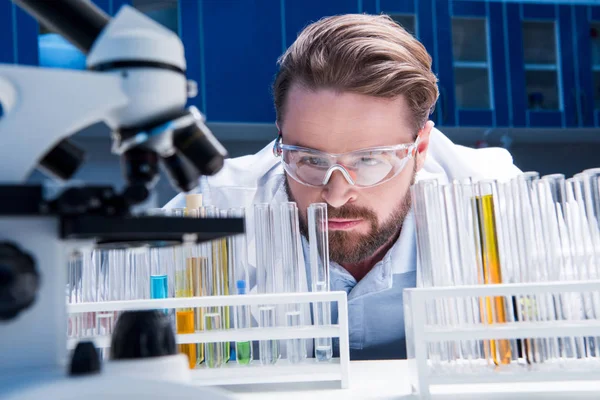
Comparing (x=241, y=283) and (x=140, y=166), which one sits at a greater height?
(x=140, y=166)

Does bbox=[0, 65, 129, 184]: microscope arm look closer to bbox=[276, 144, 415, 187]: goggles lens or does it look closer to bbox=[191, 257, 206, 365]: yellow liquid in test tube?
bbox=[191, 257, 206, 365]: yellow liquid in test tube

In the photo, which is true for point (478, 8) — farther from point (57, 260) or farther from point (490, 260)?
point (57, 260)

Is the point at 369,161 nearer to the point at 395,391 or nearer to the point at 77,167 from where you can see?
the point at 395,391

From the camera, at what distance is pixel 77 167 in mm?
715

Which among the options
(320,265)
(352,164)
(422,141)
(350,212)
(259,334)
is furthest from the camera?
(422,141)

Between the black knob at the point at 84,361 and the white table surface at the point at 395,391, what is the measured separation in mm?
491

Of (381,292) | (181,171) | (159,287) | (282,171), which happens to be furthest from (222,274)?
(282,171)

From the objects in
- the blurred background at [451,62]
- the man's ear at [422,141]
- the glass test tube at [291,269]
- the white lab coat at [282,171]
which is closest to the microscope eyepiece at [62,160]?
the glass test tube at [291,269]

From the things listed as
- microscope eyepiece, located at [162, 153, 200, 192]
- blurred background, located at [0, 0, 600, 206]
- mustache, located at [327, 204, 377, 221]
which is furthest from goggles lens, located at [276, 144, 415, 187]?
blurred background, located at [0, 0, 600, 206]

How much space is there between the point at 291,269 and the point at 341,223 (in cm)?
71

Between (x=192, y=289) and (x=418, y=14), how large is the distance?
4036 mm

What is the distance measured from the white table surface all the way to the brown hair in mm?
1022

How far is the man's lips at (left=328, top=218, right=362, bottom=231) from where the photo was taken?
6.10ft

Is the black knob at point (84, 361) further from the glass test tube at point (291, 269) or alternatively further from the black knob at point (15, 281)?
the glass test tube at point (291, 269)
